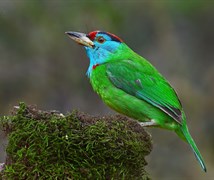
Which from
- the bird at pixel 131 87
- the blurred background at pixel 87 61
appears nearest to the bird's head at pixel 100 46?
the bird at pixel 131 87

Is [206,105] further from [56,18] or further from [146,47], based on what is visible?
[56,18]

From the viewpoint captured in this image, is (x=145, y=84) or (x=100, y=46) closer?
(x=145, y=84)

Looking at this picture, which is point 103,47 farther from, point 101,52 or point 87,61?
point 87,61

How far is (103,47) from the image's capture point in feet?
19.8

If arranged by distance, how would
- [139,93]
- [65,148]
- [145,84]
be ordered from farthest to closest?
[145,84]
[139,93]
[65,148]

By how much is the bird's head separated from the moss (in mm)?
1930

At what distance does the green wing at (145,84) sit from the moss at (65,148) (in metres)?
1.44

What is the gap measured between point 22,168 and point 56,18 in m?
6.93

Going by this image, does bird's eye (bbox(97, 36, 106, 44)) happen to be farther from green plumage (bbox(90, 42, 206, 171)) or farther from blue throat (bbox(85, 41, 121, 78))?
green plumage (bbox(90, 42, 206, 171))

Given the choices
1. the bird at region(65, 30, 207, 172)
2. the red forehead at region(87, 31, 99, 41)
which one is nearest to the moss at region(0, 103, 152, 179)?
the bird at region(65, 30, 207, 172)

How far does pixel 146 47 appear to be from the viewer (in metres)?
11.5

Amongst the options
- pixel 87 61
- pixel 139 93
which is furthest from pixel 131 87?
pixel 87 61

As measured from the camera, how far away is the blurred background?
10.4 metres

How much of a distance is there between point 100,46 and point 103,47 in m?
0.04
